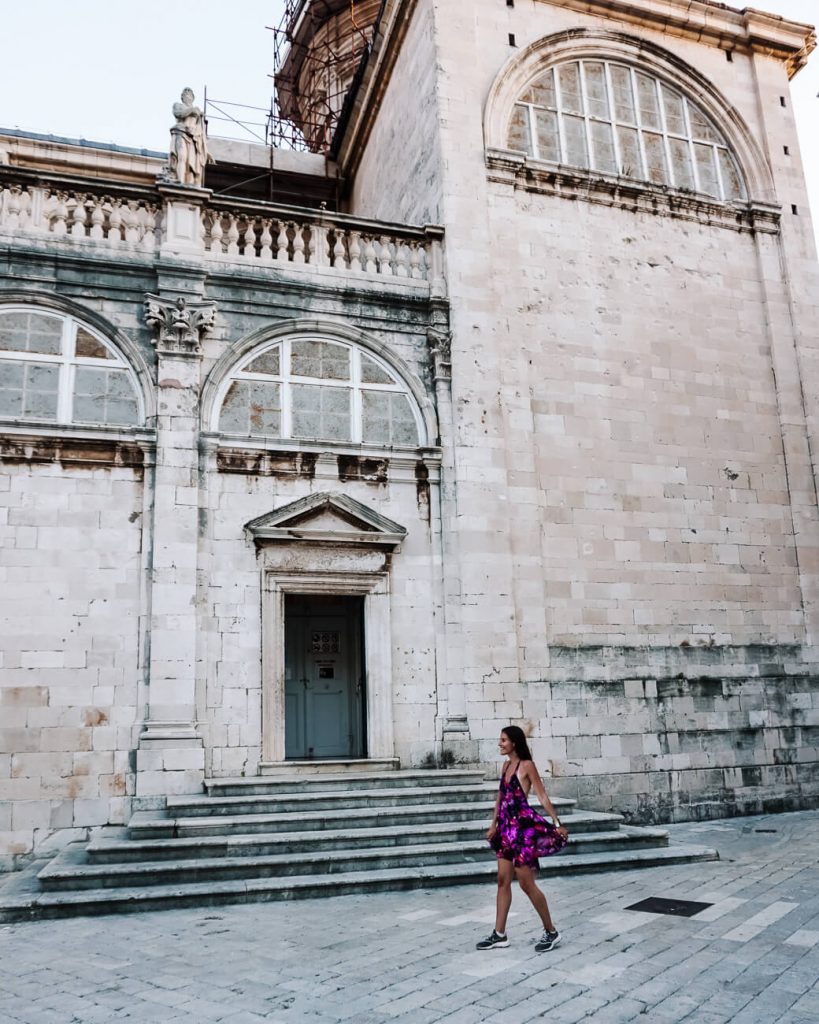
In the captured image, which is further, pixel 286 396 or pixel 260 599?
pixel 286 396

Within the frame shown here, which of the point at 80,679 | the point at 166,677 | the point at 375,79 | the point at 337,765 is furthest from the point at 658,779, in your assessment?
the point at 375,79

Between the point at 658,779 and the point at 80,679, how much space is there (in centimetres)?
833

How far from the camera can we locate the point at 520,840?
20.1 feet

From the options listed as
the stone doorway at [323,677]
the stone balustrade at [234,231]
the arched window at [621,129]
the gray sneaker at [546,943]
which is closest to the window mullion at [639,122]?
the arched window at [621,129]

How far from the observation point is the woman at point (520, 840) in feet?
20.0

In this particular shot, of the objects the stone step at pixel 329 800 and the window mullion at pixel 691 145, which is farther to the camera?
the window mullion at pixel 691 145

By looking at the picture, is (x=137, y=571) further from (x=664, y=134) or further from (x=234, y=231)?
(x=664, y=134)

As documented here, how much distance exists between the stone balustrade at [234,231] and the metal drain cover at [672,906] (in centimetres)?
952

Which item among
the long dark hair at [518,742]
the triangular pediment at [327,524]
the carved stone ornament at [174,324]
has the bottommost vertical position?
the long dark hair at [518,742]

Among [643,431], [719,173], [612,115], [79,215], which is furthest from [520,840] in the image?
[719,173]

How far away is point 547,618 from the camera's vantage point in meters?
13.1

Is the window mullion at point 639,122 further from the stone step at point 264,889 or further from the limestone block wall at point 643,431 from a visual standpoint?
the stone step at point 264,889

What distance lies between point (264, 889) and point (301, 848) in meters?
0.99

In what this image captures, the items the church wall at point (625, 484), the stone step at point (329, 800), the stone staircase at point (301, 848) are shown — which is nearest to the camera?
the stone staircase at point (301, 848)
